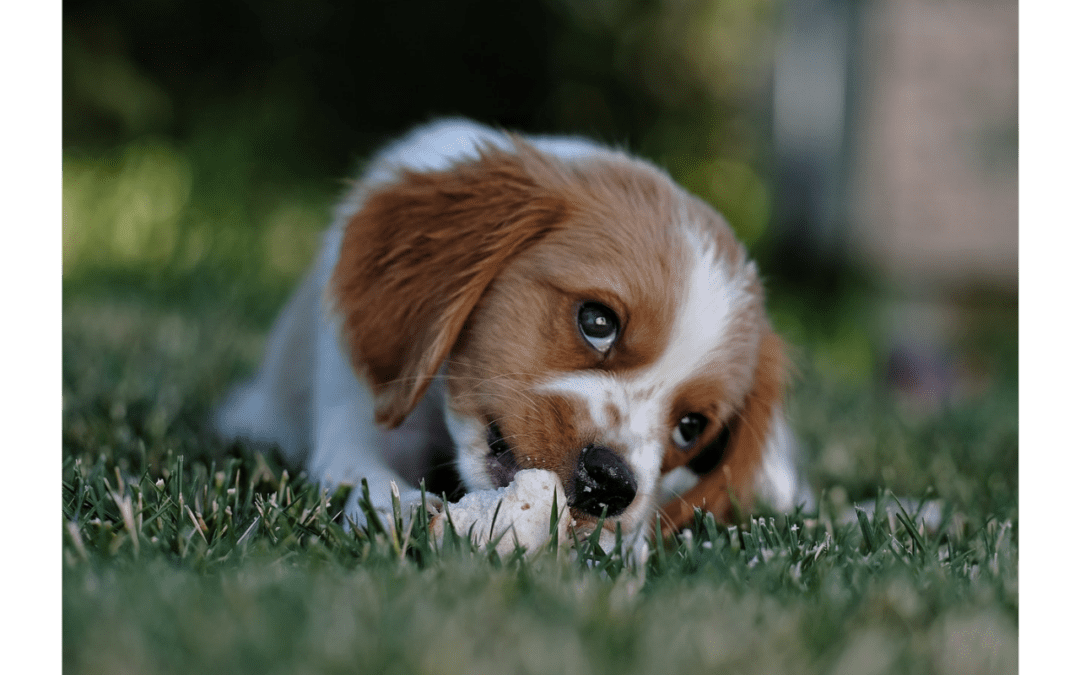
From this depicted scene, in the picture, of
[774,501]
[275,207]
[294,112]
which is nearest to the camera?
[774,501]

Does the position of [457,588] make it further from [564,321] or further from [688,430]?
[688,430]

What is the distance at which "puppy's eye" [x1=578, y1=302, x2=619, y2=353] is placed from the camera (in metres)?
2.36

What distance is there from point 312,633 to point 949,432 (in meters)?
3.57

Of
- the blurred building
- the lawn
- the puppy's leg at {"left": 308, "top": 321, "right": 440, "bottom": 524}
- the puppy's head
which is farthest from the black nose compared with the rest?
the blurred building

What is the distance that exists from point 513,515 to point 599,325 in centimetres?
58

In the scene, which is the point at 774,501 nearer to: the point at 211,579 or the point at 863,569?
the point at 863,569

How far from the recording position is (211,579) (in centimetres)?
169

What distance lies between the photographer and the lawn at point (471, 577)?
1368mm

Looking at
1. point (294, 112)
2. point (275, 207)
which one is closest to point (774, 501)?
point (275, 207)

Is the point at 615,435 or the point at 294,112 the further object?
the point at 294,112

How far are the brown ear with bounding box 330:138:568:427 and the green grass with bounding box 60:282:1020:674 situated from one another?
40 cm

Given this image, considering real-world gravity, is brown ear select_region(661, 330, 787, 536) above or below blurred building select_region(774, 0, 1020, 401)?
below

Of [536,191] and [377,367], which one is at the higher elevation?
[536,191]

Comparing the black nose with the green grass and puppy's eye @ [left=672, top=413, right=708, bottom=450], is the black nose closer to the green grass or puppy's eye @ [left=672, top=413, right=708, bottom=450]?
the green grass
